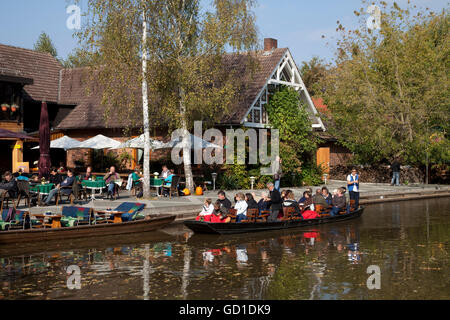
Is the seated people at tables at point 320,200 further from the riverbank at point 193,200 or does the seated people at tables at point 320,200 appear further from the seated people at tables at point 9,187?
the seated people at tables at point 9,187

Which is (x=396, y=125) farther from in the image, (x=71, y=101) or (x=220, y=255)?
(x=220, y=255)

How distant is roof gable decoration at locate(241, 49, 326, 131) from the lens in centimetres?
3219

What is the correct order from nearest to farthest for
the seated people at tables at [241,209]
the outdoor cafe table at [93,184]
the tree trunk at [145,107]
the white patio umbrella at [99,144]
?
the seated people at tables at [241,209] < the outdoor cafe table at [93,184] < the tree trunk at [145,107] < the white patio umbrella at [99,144]

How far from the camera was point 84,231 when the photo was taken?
16.2 metres

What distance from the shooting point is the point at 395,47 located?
1474 inches

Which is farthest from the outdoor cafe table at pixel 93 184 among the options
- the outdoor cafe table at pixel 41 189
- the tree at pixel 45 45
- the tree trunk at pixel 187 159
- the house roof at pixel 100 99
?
the tree at pixel 45 45

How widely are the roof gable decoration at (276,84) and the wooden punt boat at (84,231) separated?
44.3 ft

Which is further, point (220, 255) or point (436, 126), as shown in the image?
point (436, 126)

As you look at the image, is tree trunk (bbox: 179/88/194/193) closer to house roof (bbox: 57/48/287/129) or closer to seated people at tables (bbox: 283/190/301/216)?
house roof (bbox: 57/48/287/129)

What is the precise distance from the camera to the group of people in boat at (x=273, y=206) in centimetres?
1778

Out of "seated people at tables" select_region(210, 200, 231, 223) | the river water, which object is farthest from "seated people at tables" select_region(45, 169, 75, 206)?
"seated people at tables" select_region(210, 200, 231, 223)

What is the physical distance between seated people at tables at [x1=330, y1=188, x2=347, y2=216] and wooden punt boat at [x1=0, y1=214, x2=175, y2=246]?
239 inches

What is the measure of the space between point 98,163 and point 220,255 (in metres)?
Answer: 22.1
